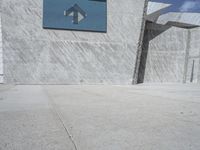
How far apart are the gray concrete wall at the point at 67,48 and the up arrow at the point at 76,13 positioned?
3.93 feet

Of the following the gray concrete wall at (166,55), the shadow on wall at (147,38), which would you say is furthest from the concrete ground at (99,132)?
the gray concrete wall at (166,55)

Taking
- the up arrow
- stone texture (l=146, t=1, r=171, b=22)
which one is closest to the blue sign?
the up arrow

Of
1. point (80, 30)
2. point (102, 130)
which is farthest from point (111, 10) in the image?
point (102, 130)

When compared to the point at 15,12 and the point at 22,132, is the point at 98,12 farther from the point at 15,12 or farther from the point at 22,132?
the point at 22,132

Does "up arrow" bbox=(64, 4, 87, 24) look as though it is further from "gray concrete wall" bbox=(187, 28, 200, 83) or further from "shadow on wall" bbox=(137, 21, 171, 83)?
"gray concrete wall" bbox=(187, 28, 200, 83)

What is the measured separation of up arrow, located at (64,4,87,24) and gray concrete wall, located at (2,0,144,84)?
1.20 metres

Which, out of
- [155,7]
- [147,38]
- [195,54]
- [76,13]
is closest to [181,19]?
[155,7]

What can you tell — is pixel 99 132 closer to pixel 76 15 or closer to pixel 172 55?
pixel 76 15

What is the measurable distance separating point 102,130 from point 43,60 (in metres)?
17.5

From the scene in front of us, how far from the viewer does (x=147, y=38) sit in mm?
25812

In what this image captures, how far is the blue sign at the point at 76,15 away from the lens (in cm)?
2062

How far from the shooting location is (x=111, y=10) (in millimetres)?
22000

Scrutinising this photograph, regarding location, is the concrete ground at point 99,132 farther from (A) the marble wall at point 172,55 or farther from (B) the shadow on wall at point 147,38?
(A) the marble wall at point 172,55

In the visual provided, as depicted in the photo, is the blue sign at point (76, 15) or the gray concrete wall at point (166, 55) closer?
the blue sign at point (76, 15)
